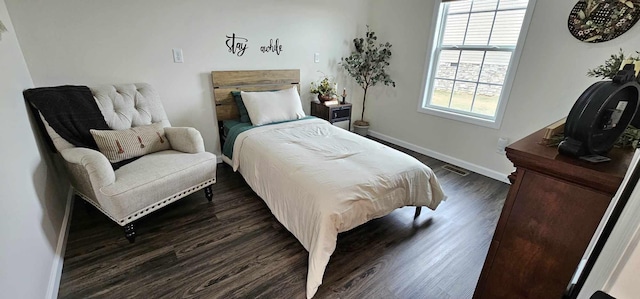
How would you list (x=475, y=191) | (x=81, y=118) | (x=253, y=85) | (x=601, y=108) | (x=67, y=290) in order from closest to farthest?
1. (x=601, y=108)
2. (x=67, y=290)
3. (x=81, y=118)
4. (x=475, y=191)
5. (x=253, y=85)

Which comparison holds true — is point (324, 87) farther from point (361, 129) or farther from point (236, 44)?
point (236, 44)

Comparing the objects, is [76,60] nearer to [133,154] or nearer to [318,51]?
[133,154]

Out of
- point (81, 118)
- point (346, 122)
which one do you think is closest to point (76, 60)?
point (81, 118)

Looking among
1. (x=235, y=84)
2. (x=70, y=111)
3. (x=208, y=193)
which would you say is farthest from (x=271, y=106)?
(x=70, y=111)

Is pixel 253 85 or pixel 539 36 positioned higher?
pixel 539 36

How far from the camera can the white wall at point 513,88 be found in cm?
216

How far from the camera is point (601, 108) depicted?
2.33 feet

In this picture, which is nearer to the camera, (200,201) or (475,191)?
(200,201)

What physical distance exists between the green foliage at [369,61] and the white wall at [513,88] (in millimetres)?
106

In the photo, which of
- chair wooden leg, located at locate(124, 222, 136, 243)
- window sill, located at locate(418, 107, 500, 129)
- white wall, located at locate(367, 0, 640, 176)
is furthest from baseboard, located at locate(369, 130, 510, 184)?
chair wooden leg, located at locate(124, 222, 136, 243)

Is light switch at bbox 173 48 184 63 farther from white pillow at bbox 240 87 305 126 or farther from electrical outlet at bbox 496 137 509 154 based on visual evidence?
electrical outlet at bbox 496 137 509 154

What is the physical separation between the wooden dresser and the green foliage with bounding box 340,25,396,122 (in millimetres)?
2873

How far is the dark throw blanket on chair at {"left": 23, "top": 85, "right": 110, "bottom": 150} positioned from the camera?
169 centimetres

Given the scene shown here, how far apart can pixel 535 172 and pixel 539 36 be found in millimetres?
2280
